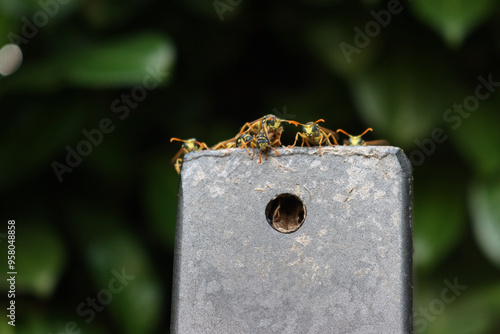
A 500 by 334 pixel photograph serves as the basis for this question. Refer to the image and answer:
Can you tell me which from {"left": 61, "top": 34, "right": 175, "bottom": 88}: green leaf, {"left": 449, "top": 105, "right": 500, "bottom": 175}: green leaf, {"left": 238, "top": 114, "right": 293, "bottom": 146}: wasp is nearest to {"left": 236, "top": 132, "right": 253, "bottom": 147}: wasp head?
{"left": 238, "top": 114, "right": 293, "bottom": 146}: wasp

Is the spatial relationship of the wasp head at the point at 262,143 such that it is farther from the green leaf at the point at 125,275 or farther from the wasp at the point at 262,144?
the green leaf at the point at 125,275

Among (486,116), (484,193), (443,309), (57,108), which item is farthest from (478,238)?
(57,108)

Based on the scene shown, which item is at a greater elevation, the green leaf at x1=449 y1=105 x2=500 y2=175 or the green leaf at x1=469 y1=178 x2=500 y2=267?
the green leaf at x1=449 y1=105 x2=500 y2=175

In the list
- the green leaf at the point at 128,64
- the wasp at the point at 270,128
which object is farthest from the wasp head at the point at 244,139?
the green leaf at the point at 128,64

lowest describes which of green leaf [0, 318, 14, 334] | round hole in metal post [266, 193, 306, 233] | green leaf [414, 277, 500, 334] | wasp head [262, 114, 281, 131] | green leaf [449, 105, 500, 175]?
green leaf [0, 318, 14, 334]

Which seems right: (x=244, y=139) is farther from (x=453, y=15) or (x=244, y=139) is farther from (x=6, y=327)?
(x=6, y=327)

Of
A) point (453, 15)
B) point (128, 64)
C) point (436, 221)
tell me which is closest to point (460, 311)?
point (436, 221)

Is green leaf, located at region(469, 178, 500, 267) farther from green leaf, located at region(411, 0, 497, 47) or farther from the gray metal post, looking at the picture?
the gray metal post
